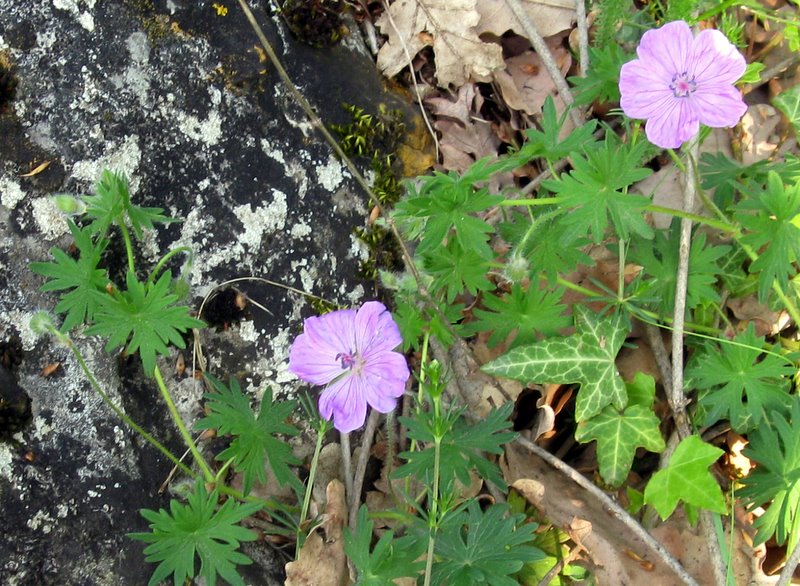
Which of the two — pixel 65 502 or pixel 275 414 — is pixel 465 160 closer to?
pixel 275 414

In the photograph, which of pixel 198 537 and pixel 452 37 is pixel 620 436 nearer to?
pixel 198 537

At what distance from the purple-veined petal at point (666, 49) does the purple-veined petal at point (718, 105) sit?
0.40 ft

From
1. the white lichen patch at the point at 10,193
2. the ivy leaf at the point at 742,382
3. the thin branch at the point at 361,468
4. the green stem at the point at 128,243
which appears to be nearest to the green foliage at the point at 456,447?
the thin branch at the point at 361,468

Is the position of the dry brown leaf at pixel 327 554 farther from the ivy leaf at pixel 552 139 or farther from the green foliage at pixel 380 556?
the ivy leaf at pixel 552 139

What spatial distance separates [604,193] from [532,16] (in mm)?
1337

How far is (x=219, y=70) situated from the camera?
8.98 ft

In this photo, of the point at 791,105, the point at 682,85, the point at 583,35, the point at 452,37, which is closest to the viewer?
the point at 682,85

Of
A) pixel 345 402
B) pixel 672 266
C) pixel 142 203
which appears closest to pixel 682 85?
pixel 672 266

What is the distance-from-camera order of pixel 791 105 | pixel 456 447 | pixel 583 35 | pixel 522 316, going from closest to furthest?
pixel 456 447, pixel 522 316, pixel 791 105, pixel 583 35

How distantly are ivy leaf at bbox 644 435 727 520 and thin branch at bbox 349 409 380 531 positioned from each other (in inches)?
39.2

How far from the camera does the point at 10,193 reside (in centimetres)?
249

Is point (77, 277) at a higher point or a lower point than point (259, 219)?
higher

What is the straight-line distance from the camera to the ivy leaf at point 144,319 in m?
2.40

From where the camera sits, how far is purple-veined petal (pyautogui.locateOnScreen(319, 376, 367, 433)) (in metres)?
2.27
